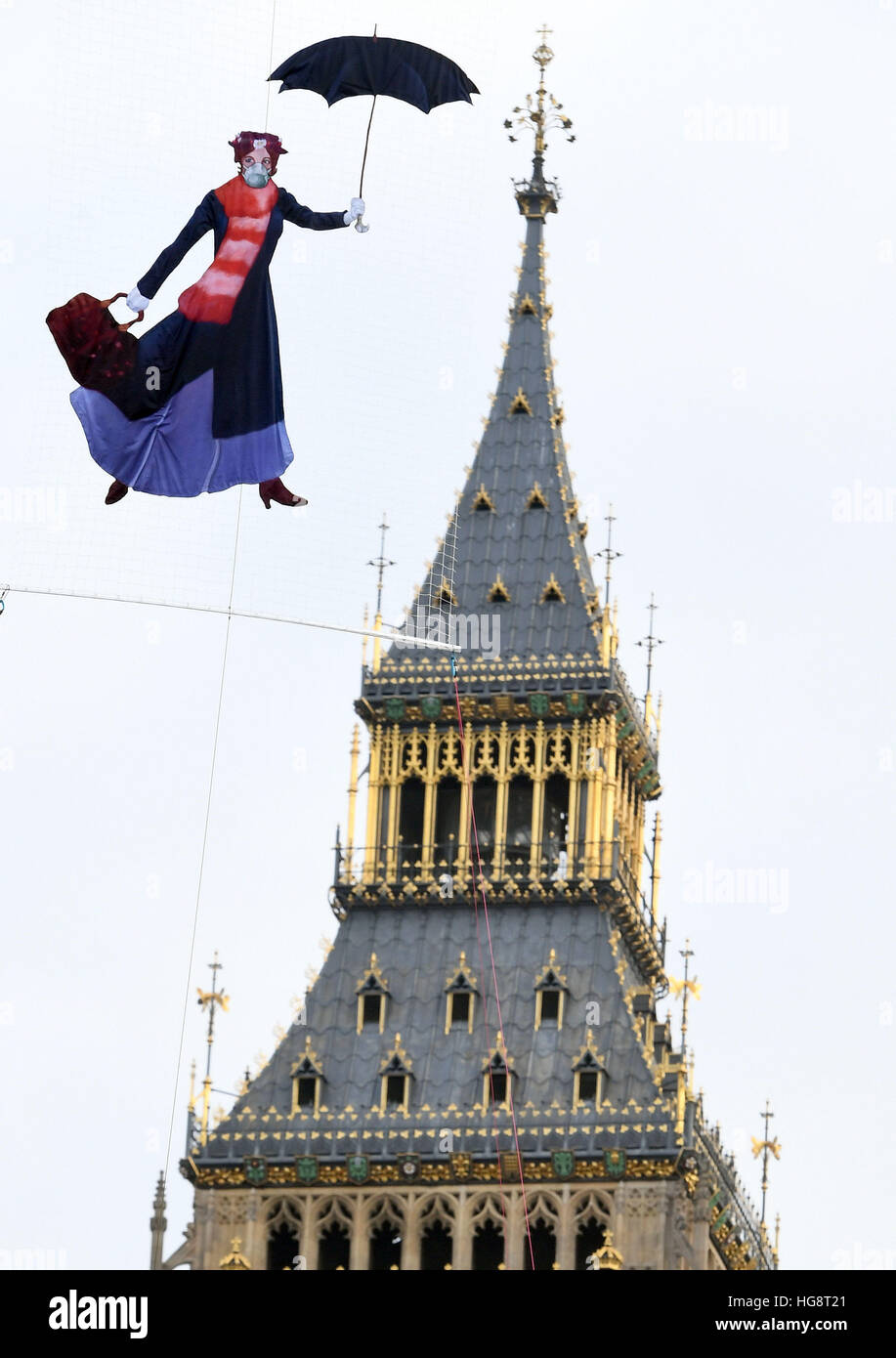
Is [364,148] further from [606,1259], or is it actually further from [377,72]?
[606,1259]

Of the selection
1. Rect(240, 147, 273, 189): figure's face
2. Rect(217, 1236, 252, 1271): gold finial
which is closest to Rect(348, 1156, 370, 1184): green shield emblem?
Rect(217, 1236, 252, 1271): gold finial

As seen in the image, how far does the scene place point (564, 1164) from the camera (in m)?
113

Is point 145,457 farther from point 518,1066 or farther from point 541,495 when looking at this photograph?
point 541,495

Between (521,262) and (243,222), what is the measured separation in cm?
7052

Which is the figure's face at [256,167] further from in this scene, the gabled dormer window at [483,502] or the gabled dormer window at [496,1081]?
the gabled dormer window at [483,502]

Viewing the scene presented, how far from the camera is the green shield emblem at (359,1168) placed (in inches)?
4476

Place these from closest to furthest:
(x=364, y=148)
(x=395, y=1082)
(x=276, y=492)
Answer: (x=364, y=148), (x=276, y=492), (x=395, y=1082)

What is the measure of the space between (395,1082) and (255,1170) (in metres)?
4.13

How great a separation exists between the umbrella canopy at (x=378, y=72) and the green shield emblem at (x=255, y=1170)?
5901 cm

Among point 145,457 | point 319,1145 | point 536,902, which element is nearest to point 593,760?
point 536,902

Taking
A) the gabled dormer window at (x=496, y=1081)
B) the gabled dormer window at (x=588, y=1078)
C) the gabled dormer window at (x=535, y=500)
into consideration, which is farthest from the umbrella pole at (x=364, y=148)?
the gabled dormer window at (x=535, y=500)

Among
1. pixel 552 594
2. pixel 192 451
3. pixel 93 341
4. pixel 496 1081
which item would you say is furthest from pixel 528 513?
pixel 93 341

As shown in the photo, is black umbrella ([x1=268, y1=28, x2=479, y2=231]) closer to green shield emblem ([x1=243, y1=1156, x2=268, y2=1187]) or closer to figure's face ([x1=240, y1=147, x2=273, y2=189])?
figure's face ([x1=240, y1=147, x2=273, y2=189])

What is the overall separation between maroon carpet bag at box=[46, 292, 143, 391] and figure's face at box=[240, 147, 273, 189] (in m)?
2.41
